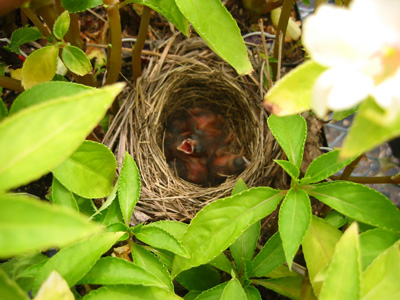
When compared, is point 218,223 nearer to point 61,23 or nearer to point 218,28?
point 218,28

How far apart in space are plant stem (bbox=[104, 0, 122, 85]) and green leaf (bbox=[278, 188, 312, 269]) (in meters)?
0.49

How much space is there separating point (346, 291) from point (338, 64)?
0.34m

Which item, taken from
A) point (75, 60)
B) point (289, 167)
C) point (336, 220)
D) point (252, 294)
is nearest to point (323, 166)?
point (289, 167)

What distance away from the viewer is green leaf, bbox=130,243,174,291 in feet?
2.39

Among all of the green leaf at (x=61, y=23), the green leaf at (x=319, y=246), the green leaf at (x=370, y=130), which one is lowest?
the green leaf at (x=319, y=246)

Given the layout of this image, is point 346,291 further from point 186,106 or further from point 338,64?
point 186,106

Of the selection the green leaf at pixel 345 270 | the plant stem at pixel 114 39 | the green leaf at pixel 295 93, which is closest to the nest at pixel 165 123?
the plant stem at pixel 114 39

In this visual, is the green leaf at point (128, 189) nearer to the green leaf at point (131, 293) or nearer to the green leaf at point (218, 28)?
the green leaf at point (131, 293)

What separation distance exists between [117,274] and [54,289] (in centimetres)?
14

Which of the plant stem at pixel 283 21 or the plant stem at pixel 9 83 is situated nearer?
the plant stem at pixel 9 83

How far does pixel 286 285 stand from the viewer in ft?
2.68

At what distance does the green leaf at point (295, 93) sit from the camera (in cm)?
44

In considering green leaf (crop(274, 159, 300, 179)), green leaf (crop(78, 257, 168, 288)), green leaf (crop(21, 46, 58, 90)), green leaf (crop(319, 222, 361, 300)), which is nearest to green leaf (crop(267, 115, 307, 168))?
green leaf (crop(274, 159, 300, 179))

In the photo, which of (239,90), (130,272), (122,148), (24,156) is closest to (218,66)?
(239,90)
